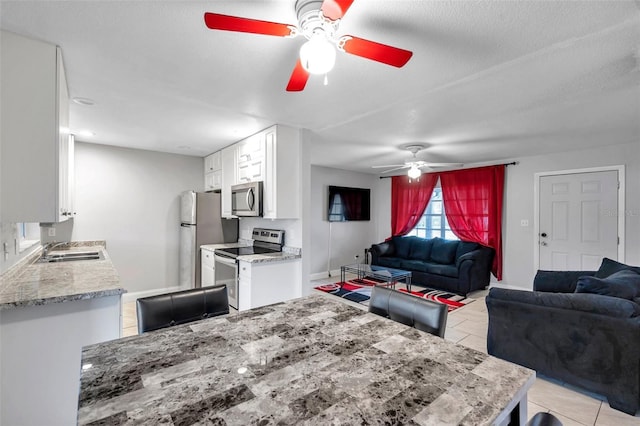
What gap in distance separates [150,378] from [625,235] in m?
5.67

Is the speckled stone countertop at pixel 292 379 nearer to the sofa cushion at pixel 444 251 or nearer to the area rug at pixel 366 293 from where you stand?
the area rug at pixel 366 293

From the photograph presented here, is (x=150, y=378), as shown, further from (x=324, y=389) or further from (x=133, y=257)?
(x=133, y=257)

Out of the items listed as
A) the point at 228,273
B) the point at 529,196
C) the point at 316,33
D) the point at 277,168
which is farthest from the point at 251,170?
the point at 529,196

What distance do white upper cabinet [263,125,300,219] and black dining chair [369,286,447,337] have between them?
1779 mm

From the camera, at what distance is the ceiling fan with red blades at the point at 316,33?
117 cm

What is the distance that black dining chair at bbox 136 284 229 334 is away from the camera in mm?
1398

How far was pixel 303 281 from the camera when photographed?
11.1 ft

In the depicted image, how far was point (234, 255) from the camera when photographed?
339 centimetres

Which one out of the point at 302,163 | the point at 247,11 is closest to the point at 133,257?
the point at 302,163

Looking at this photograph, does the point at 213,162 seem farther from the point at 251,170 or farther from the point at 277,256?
the point at 277,256

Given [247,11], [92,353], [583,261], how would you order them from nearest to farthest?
[92,353], [247,11], [583,261]

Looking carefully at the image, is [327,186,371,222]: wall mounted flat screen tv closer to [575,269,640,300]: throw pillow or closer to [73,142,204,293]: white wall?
[73,142,204,293]: white wall

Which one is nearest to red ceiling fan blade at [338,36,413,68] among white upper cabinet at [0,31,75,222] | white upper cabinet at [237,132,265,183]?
white upper cabinet at [0,31,75,222]

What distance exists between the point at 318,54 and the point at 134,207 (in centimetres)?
428
